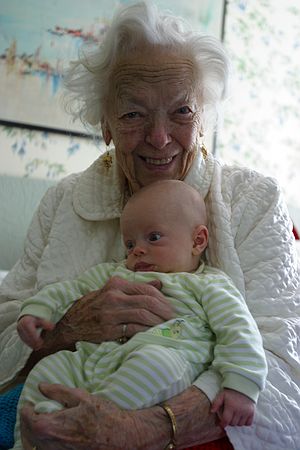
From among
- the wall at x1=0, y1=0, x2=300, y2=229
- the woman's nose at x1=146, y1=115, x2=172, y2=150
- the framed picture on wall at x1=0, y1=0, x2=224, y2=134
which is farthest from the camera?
the wall at x1=0, y1=0, x2=300, y2=229

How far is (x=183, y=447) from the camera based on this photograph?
46.2 inches

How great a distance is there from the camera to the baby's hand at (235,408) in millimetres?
1088

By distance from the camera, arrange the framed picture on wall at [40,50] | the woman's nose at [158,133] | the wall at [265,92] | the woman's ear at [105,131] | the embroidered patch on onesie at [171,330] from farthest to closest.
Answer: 1. the wall at [265,92]
2. the framed picture on wall at [40,50]
3. the woman's ear at [105,131]
4. the woman's nose at [158,133]
5. the embroidered patch on onesie at [171,330]

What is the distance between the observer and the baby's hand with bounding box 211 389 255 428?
3.57 feet

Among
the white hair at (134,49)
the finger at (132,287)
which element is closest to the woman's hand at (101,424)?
the finger at (132,287)

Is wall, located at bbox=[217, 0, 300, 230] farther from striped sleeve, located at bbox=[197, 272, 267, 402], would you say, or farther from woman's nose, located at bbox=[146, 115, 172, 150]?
striped sleeve, located at bbox=[197, 272, 267, 402]

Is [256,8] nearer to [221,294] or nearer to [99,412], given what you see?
[221,294]

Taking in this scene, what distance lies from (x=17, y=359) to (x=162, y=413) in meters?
0.52

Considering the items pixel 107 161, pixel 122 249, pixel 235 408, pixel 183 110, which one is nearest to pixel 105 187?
pixel 107 161

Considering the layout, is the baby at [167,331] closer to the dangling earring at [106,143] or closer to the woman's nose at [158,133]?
the woman's nose at [158,133]

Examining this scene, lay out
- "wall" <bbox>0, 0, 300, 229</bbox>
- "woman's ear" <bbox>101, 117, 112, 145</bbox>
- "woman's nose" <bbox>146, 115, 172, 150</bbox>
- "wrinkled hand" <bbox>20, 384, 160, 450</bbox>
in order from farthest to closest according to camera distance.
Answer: "wall" <bbox>0, 0, 300, 229</bbox> < "woman's ear" <bbox>101, 117, 112, 145</bbox> < "woman's nose" <bbox>146, 115, 172, 150</bbox> < "wrinkled hand" <bbox>20, 384, 160, 450</bbox>

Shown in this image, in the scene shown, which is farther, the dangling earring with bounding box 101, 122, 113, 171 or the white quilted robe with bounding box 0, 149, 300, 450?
the dangling earring with bounding box 101, 122, 113, 171

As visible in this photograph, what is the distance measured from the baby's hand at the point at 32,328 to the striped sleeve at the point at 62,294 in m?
0.01

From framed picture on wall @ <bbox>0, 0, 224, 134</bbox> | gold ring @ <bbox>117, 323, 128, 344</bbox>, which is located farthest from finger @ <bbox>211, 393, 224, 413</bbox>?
framed picture on wall @ <bbox>0, 0, 224, 134</bbox>
